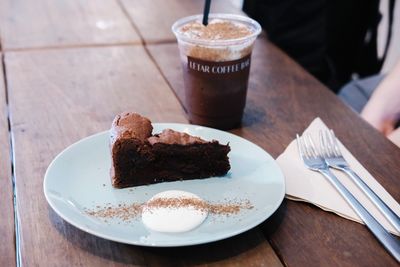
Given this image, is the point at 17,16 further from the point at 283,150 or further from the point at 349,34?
the point at 349,34

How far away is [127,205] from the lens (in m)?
0.85

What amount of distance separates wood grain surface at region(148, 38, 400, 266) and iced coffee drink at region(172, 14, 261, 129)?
72mm

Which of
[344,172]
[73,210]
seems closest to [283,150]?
[344,172]

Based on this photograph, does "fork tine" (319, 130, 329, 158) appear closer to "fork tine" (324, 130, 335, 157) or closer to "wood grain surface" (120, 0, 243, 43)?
"fork tine" (324, 130, 335, 157)

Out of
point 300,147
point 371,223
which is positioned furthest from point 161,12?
point 371,223

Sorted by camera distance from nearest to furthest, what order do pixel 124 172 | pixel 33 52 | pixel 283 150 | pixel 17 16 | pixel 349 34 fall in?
pixel 124 172
pixel 283 150
pixel 33 52
pixel 17 16
pixel 349 34

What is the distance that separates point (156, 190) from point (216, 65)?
12.5 inches

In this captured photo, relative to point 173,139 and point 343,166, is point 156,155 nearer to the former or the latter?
point 173,139

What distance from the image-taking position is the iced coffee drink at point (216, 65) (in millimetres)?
1062

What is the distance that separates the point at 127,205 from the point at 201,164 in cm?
16

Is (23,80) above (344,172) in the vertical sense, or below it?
below

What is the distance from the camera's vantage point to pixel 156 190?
896mm

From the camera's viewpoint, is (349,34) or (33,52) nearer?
(33,52)

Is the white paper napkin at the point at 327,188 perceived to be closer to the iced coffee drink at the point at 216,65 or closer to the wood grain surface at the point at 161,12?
the iced coffee drink at the point at 216,65
